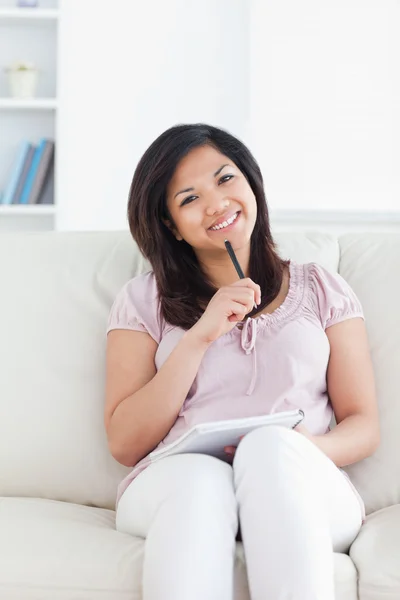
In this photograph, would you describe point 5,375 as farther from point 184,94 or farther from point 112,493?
point 184,94

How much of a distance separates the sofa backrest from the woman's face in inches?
6.8

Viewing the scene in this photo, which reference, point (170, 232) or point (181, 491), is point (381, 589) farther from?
point (170, 232)

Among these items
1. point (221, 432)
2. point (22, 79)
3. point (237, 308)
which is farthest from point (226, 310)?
point (22, 79)

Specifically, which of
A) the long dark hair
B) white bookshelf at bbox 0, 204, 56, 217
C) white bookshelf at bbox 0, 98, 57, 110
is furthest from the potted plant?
the long dark hair

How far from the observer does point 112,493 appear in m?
1.61

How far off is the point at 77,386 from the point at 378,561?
2.23 feet

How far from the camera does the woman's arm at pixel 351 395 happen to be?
147 cm

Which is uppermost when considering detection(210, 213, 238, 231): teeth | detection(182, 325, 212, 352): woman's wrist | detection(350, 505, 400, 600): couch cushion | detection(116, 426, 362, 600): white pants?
detection(210, 213, 238, 231): teeth

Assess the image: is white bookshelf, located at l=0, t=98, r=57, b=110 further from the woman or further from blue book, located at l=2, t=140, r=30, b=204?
the woman

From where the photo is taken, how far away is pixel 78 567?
4.03ft

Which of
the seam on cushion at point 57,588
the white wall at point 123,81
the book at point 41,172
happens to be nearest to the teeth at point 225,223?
the seam on cushion at point 57,588

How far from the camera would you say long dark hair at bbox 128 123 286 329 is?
1.67 m

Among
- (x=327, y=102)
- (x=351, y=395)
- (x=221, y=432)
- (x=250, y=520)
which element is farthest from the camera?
(x=327, y=102)

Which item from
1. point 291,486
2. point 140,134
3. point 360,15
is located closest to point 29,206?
point 140,134
